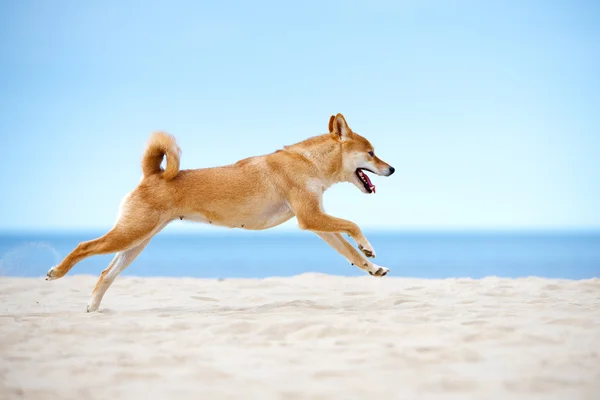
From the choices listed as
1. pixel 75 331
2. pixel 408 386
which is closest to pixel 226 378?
pixel 408 386

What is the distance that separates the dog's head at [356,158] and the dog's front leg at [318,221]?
0.64 meters

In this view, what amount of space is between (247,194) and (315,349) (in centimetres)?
272

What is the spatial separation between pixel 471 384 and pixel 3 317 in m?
4.29

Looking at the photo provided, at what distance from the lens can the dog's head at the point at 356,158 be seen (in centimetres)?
689

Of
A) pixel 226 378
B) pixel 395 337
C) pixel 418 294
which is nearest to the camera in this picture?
pixel 226 378

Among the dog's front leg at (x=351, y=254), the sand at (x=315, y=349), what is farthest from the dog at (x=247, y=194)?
the sand at (x=315, y=349)

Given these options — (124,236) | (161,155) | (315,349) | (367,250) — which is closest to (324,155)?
(367,250)

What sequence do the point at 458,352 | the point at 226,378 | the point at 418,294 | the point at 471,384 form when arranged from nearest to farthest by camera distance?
the point at 471,384
the point at 226,378
the point at 458,352
the point at 418,294

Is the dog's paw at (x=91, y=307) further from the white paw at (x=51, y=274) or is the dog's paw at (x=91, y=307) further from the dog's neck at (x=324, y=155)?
the dog's neck at (x=324, y=155)

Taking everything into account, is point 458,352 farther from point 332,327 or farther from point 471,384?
point 332,327

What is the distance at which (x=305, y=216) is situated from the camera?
6.34 meters

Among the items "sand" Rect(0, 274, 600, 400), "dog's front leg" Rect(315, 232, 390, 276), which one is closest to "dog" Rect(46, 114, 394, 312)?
"dog's front leg" Rect(315, 232, 390, 276)

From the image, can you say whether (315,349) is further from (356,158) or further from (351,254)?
(356,158)

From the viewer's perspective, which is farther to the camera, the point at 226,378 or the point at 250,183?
the point at 250,183
